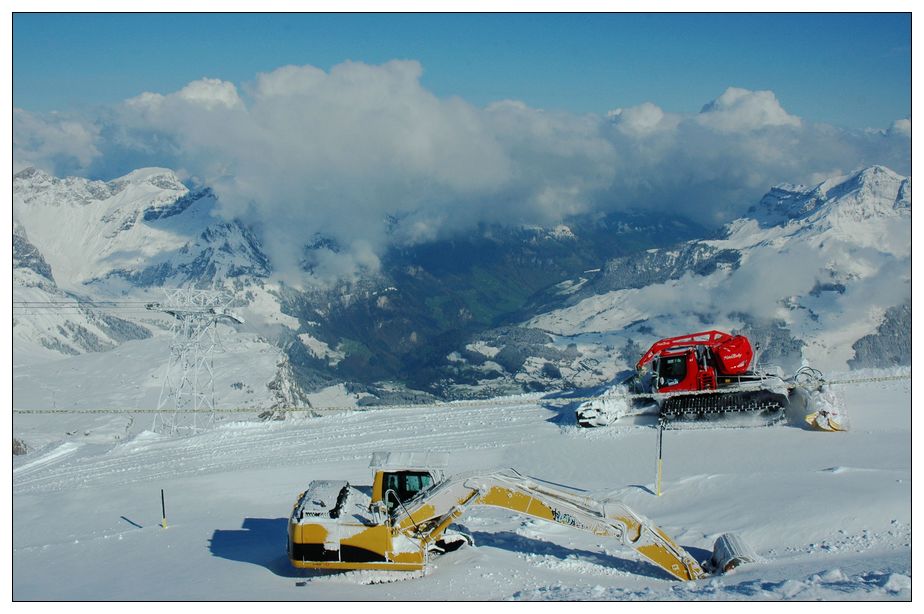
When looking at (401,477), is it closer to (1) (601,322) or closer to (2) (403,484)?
(2) (403,484)

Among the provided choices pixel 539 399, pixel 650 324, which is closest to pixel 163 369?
pixel 539 399

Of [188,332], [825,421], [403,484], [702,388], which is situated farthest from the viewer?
[188,332]

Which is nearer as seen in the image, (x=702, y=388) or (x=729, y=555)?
(x=729, y=555)

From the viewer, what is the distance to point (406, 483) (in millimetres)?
13812

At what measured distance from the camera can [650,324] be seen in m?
142

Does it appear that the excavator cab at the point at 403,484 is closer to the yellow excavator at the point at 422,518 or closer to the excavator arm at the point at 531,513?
Result: the yellow excavator at the point at 422,518

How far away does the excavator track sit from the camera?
76.9 feet

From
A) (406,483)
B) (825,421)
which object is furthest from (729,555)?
(825,421)

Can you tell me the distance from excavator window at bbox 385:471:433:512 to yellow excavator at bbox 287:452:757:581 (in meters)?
0.02

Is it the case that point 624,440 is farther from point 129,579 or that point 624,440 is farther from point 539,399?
point 129,579

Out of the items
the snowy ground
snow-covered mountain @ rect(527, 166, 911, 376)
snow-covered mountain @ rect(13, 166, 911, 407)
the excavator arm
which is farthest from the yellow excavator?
snow-covered mountain @ rect(527, 166, 911, 376)

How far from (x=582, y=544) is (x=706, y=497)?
12.5ft

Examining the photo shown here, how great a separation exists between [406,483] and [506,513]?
3689 millimetres

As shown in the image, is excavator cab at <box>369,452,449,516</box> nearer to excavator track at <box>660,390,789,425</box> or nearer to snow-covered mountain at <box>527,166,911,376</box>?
excavator track at <box>660,390,789,425</box>
